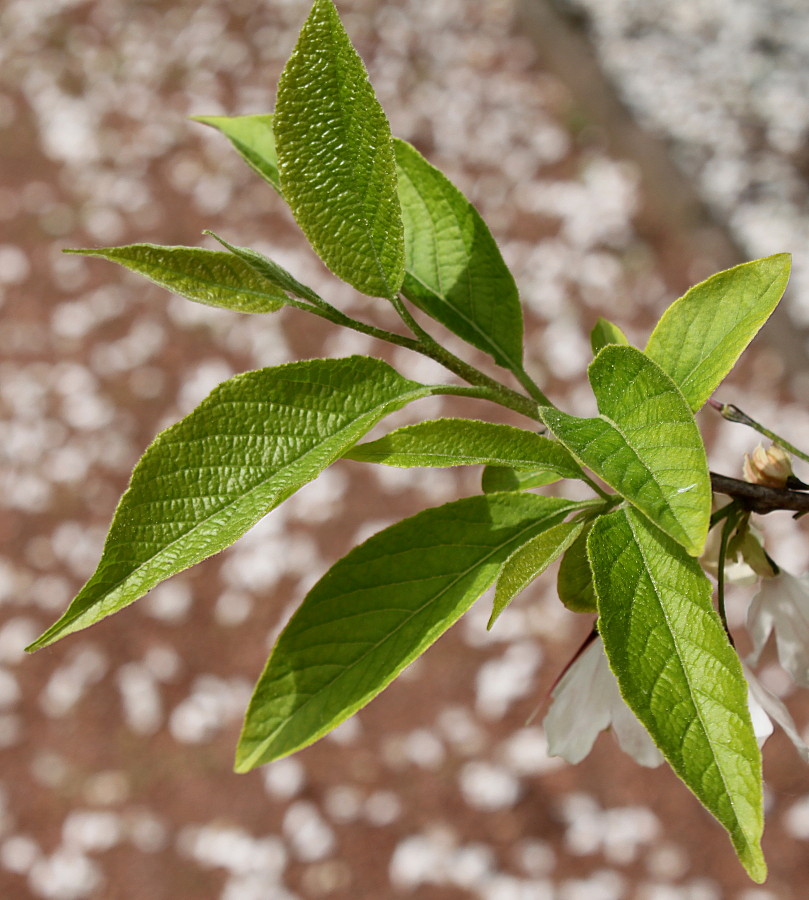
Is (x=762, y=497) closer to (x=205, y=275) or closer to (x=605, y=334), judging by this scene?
(x=605, y=334)

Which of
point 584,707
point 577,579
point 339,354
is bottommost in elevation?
point 339,354

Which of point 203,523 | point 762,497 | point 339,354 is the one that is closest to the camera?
point 203,523

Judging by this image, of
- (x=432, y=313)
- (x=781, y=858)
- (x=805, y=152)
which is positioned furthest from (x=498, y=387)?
(x=805, y=152)

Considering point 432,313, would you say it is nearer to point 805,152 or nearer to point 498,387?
point 498,387

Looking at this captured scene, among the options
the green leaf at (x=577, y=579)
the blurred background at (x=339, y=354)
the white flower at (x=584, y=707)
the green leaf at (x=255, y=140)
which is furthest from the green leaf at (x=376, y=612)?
the blurred background at (x=339, y=354)

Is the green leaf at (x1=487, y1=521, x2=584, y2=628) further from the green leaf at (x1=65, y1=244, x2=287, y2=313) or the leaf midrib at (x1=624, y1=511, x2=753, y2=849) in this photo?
the green leaf at (x1=65, y1=244, x2=287, y2=313)

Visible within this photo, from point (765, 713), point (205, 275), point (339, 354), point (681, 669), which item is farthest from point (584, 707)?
point (339, 354)

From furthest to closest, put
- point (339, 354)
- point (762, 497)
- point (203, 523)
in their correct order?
1. point (339, 354)
2. point (762, 497)
3. point (203, 523)
